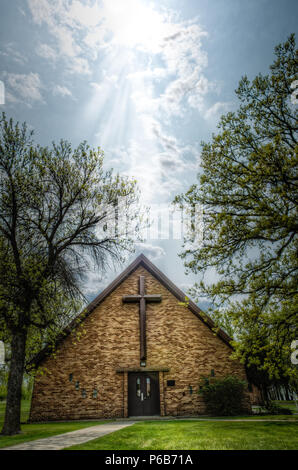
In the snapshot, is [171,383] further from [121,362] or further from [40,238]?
[40,238]

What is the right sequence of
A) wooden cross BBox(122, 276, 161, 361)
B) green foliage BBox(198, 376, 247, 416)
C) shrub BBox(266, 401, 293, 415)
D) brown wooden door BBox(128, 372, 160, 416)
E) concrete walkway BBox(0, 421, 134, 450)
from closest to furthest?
1. concrete walkway BBox(0, 421, 134, 450)
2. green foliage BBox(198, 376, 247, 416)
3. brown wooden door BBox(128, 372, 160, 416)
4. wooden cross BBox(122, 276, 161, 361)
5. shrub BBox(266, 401, 293, 415)

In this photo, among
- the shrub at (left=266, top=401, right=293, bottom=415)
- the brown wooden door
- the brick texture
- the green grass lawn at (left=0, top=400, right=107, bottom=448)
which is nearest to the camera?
the green grass lawn at (left=0, top=400, right=107, bottom=448)

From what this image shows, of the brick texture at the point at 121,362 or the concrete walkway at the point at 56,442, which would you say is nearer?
the concrete walkway at the point at 56,442

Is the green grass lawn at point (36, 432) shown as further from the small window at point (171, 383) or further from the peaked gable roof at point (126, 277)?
the small window at point (171, 383)

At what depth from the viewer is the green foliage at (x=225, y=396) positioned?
1502 cm

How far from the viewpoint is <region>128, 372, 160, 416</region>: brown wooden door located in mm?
15805

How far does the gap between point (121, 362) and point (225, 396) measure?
5.88 meters

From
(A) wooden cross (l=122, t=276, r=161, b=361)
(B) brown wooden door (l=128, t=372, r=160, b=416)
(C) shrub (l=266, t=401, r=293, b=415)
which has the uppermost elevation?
(A) wooden cross (l=122, t=276, r=161, b=361)

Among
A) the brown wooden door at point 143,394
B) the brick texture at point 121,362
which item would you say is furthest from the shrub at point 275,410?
the brown wooden door at point 143,394

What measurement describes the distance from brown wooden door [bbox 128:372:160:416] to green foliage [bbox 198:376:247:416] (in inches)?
104

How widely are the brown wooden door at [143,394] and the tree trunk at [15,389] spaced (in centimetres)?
683

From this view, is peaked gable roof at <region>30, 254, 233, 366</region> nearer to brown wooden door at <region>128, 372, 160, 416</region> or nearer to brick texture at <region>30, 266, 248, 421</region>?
brick texture at <region>30, 266, 248, 421</region>

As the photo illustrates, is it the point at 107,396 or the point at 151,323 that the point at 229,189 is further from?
the point at 107,396

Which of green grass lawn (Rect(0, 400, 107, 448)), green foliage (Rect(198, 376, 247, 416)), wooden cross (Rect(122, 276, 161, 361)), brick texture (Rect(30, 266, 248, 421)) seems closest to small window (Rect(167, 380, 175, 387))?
brick texture (Rect(30, 266, 248, 421))
